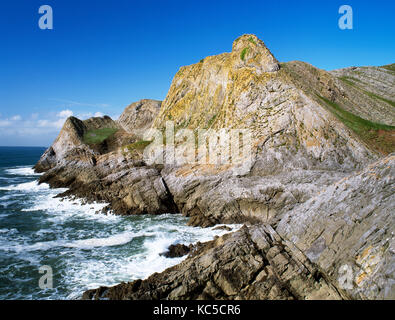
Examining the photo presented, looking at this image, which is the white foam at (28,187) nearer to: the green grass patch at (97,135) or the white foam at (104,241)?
the green grass patch at (97,135)

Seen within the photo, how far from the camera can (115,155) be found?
4078cm

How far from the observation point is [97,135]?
2586 inches

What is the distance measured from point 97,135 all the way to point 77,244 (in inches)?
1948

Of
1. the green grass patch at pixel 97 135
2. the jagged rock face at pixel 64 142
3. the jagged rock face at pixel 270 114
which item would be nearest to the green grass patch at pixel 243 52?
the jagged rock face at pixel 270 114

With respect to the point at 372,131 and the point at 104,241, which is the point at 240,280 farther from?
the point at 372,131

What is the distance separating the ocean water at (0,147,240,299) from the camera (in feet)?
50.9

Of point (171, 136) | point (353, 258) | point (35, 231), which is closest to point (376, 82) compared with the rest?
point (171, 136)

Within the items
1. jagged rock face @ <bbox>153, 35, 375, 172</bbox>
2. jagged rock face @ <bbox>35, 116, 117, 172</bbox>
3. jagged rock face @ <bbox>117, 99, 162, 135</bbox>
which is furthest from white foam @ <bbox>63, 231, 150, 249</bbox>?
jagged rock face @ <bbox>117, 99, 162, 135</bbox>

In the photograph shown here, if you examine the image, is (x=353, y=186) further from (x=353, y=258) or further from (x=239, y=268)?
(x=239, y=268)

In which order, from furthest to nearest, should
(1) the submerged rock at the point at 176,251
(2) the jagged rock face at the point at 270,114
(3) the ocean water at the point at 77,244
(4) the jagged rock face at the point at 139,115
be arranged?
(4) the jagged rock face at the point at 139,115 → (2) the jagged rock face at the point at 270,114 → (1) the submerged rock at the point at 176,251 → (3) the ocean water at the point at 77,244

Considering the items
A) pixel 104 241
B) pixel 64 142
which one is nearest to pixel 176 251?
pixel 104 241

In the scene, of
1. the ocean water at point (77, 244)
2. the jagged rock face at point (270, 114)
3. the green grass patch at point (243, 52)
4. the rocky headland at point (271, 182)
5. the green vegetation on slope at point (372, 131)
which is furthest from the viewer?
the green grass patch at point (243, 52)

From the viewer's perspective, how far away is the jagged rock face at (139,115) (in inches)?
2761

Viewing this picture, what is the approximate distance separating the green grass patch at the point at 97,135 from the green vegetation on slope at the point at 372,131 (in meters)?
53.1
